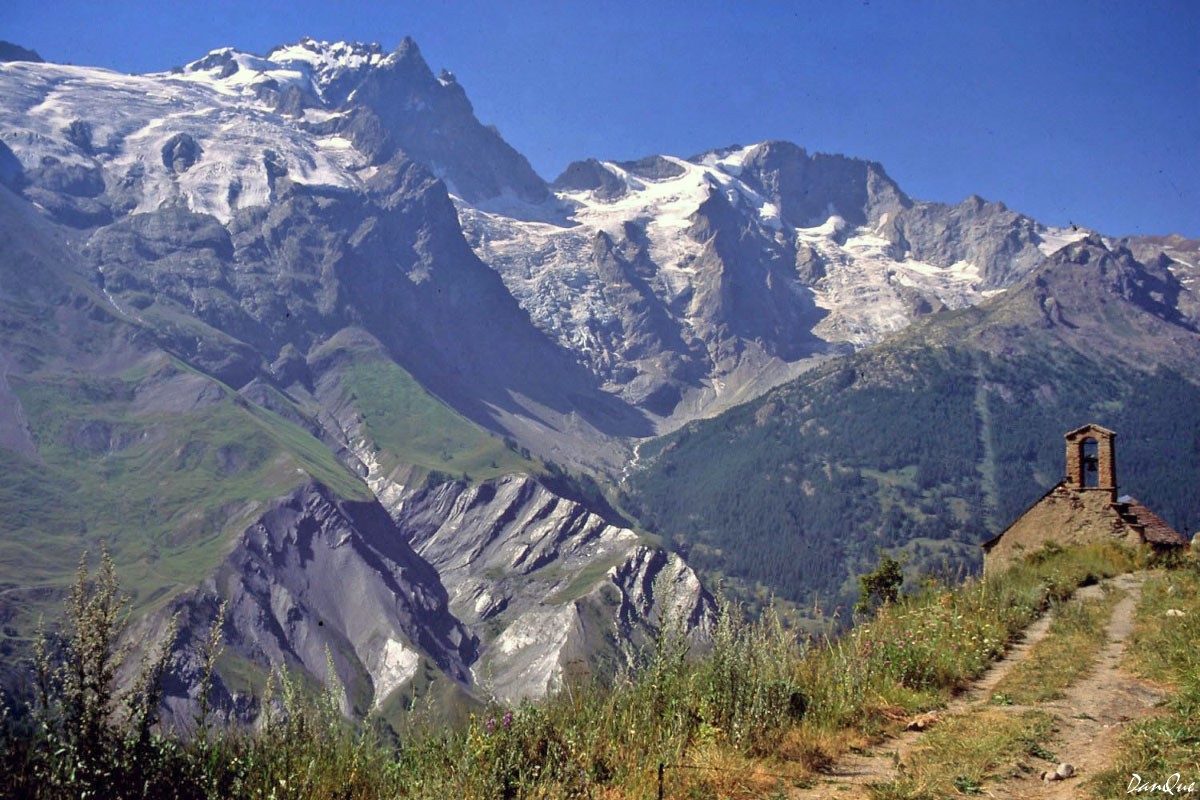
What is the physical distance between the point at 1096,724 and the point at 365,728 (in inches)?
341

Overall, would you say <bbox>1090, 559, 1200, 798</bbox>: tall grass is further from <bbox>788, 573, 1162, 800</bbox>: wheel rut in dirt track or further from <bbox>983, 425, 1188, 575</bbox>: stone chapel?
<bbox>983, 425, 1188, 575</bbox>: stone chapel

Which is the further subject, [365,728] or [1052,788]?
[365,728]

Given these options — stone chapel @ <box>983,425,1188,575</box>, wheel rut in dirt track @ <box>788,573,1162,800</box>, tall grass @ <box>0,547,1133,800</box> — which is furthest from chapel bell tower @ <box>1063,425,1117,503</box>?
tall grass @ <box>0,547,1133,800</box>

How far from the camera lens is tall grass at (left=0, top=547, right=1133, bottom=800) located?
24.0 ft

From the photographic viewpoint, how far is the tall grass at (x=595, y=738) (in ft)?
24.0

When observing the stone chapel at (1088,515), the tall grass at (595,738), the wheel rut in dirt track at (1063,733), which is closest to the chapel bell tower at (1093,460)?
the stone chapel at (1088,515)

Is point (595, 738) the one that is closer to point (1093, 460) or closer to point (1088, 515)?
point (1088, 515)

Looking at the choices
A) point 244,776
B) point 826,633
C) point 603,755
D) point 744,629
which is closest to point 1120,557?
point 826,633

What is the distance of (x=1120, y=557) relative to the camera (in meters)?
28.3

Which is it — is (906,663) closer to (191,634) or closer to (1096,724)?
(1096,724)

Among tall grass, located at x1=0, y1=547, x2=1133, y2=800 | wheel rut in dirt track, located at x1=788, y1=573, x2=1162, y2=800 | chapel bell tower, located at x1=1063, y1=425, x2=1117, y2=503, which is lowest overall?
wheel rut in dirt track, located at x1=788, y1=573, x2=1162, y2=800

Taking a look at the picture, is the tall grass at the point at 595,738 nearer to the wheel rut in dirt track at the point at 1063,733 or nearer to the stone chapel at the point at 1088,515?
the wheel rut in dirt track at the point at 1063,733

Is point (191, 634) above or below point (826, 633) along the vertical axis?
below

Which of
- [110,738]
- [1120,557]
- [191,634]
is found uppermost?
[110,738]
